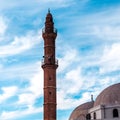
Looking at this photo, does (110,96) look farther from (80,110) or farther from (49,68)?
(49,68)

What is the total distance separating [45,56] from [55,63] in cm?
172

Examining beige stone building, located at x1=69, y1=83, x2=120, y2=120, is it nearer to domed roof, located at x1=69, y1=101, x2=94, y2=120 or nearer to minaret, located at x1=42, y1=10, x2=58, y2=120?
domed roof, located at x1=69, y1=101, x2=94, y2=120

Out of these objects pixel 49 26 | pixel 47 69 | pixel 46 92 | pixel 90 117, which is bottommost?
pixel 90 117

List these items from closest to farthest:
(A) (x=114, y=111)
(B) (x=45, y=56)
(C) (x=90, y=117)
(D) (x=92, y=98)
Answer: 1. (A) (x=114, y=111)
2. (C) (x=90, y=117)
3. (B) (x=45, y=56)
4. (D) (x=92, y=98)

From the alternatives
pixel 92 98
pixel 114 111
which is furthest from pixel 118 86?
pixel 92 98

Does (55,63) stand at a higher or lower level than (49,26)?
lower

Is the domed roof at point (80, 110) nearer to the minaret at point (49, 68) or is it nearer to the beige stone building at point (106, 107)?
the beige stone building at point (106, 107)

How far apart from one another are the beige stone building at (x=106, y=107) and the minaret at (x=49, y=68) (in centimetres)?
437

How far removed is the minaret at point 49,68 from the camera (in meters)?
47.5

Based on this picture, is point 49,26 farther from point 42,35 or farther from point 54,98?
point 54,98

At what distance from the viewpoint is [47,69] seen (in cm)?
4931

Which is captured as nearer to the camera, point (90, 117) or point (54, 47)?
point (90, 117)

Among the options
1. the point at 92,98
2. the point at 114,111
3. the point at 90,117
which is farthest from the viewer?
the point at 92,98

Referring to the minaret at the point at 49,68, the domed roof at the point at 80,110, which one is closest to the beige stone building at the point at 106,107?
the domed roof at the point at 80,110
